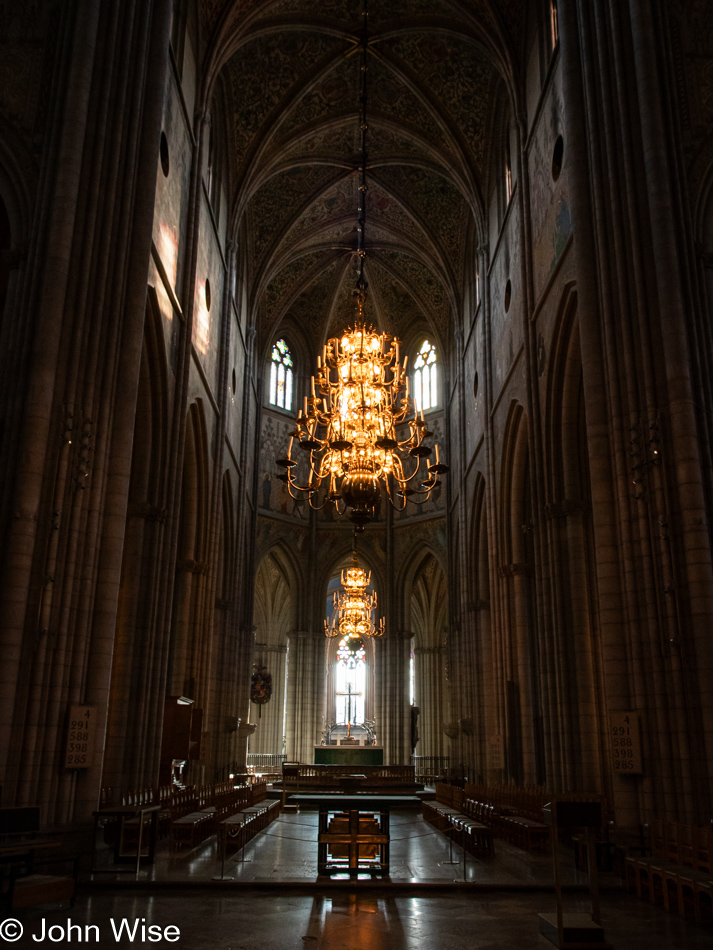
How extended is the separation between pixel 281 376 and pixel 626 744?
23271mm

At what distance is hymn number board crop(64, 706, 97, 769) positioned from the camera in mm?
9453

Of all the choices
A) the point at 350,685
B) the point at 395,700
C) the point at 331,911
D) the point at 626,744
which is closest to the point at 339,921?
the point at 331,911

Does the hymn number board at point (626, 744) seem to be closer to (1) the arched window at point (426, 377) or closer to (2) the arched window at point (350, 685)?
(1) the arched window at point (426, 377)

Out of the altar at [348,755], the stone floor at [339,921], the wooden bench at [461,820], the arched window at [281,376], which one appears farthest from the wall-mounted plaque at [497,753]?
the arched window at [281,376]

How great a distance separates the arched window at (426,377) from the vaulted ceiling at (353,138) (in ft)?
3.11

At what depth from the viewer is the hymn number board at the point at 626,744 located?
9.69 m

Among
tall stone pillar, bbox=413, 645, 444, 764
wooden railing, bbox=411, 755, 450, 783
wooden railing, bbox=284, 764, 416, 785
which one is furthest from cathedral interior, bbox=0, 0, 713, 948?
tall stone pillar, bbox=413, 645, 444, 764

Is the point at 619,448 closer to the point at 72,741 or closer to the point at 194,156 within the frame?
the point at 72,741

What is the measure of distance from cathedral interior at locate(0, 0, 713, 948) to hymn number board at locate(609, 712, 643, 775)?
3cm

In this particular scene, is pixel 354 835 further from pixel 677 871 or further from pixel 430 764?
pixel 430 764

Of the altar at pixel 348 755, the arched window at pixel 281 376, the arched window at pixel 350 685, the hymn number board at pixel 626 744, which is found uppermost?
the arched window at pixel 281 376

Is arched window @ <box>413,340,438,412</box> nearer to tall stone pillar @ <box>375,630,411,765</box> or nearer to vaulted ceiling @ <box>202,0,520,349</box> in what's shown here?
vaulted ceiling @ <box>202,0,520,349</box>

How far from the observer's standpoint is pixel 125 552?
47.4 ft

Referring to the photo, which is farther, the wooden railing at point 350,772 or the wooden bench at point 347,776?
the wooden railing at point 350,772
